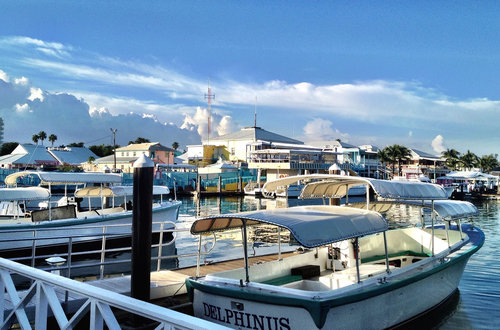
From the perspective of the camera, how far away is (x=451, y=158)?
92312mm

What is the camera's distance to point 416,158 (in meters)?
92.9

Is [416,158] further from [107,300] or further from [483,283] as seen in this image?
[107,300]

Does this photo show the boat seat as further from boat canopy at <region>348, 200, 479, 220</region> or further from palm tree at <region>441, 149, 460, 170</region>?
palm tree at <region>441, 149, 460, 170</region>

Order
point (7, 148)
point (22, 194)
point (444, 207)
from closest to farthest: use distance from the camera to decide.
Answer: point (444, 207)
point (22, 194)
point (7, 148)

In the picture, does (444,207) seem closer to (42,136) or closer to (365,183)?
(365,183)

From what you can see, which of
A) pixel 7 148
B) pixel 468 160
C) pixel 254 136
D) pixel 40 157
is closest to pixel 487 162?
pixel 468 160

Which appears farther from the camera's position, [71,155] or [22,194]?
[71,155]

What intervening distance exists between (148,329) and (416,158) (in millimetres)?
92631

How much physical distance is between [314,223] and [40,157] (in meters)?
80.9

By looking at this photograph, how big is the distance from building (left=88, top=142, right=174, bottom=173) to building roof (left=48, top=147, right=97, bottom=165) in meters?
4.41

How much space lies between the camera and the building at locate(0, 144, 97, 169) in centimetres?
7288

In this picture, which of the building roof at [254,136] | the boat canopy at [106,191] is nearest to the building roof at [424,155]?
the building roof at [254,136]

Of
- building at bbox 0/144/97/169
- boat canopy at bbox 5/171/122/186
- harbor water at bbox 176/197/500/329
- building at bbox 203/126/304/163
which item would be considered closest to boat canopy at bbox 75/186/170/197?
boat canopy at bbox 5/171/122/186

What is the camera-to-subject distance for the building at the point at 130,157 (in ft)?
259
